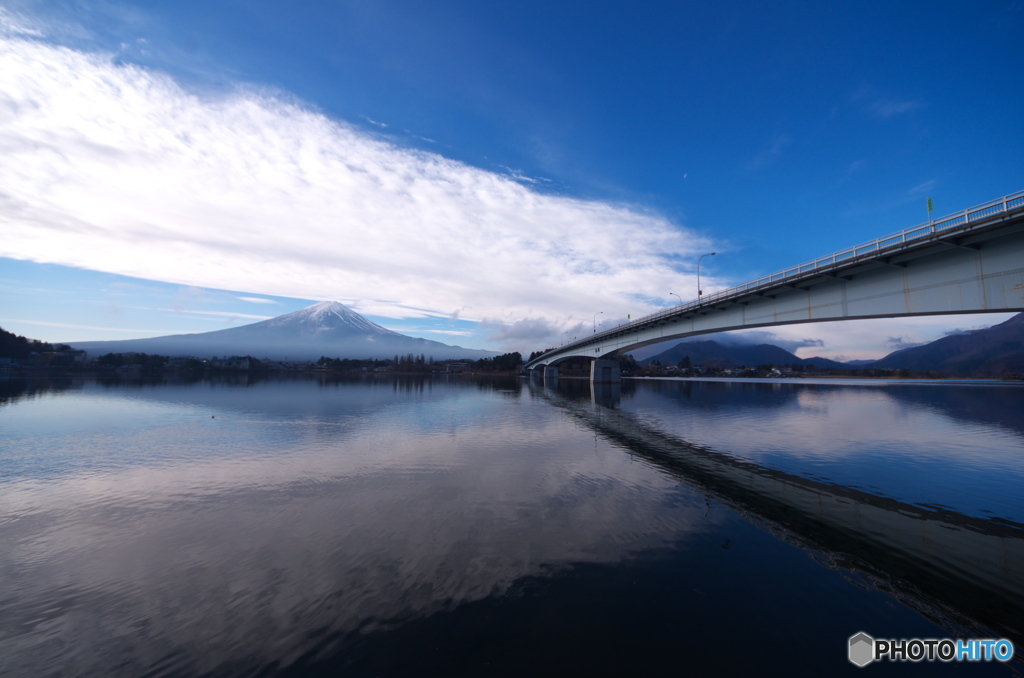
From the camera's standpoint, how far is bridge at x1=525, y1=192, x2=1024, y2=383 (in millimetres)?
18000

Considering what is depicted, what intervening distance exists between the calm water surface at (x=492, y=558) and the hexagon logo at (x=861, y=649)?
192mm

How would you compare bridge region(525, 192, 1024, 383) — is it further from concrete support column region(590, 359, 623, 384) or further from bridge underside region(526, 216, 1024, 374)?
concrete support column region(590, 359, 623, 384)

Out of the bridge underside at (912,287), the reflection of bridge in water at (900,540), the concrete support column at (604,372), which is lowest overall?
the reflection of bridge in water at (900,540)

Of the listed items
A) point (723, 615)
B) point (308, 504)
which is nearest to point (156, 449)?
point (308, 504)

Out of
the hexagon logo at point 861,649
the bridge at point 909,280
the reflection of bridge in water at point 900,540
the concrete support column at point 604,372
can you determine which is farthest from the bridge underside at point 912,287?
the concrete support column at point 604,372

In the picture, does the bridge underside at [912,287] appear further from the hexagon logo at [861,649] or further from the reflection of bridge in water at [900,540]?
the hexagon logo at [861,649]

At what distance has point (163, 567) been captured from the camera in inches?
406

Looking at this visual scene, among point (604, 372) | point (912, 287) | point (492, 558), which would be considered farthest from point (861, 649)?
point (604, 372)

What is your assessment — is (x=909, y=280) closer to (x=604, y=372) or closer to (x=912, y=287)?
(x=912, y=287)

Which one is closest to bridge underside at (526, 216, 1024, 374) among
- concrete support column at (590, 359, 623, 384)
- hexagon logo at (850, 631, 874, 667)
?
hexagon logo at (850, 631, 874, 667)

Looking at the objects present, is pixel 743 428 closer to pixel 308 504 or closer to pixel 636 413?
pixel 636 413

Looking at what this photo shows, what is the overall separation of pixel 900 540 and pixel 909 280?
17371mm

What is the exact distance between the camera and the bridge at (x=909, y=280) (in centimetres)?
1800

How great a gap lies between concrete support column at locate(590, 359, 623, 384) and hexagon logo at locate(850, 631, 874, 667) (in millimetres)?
89019
